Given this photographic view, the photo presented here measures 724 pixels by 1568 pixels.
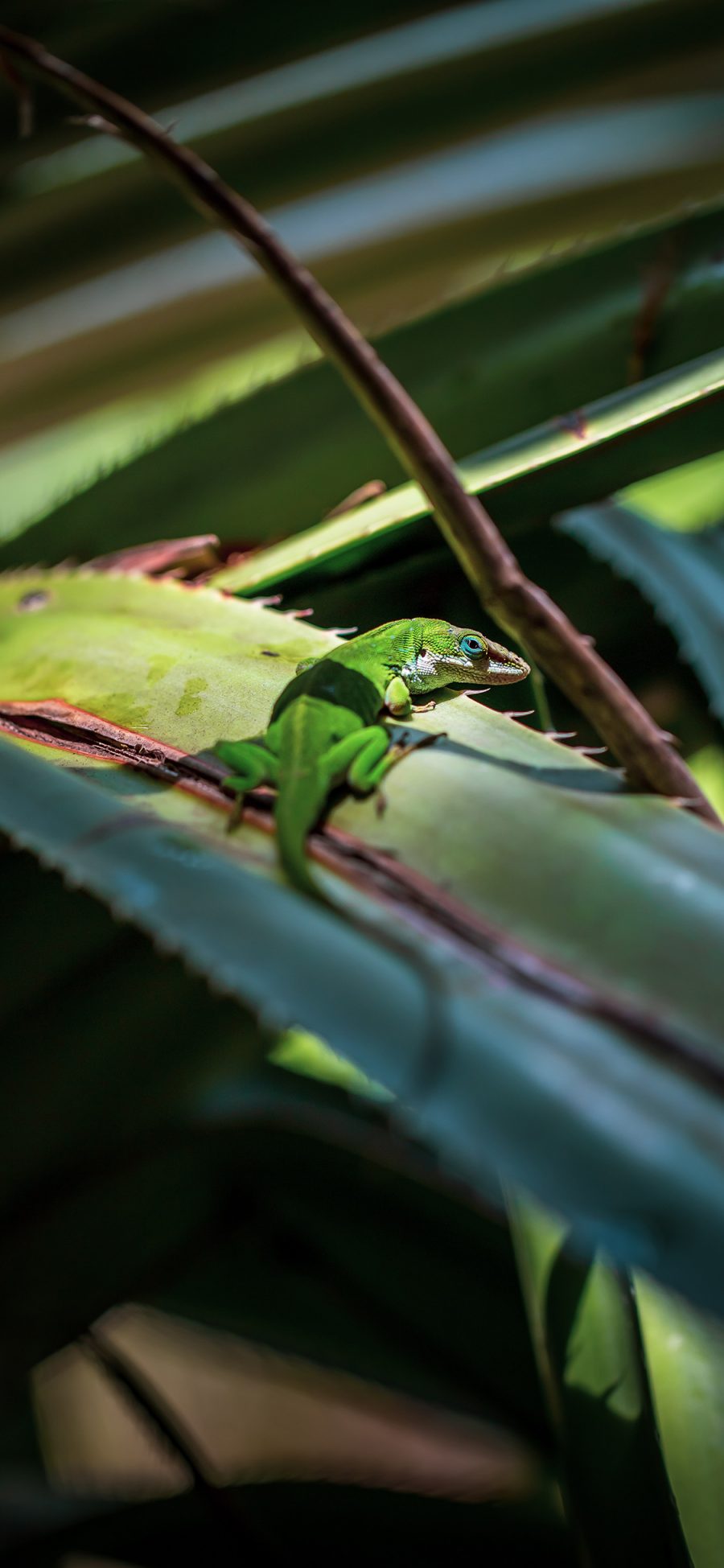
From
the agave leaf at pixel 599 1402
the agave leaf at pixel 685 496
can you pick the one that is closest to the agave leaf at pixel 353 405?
the agave leaf at pixel 685 496

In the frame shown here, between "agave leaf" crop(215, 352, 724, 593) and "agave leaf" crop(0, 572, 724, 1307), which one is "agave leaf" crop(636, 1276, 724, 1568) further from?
"agave leaf" crop(215, 352, 724, 593)

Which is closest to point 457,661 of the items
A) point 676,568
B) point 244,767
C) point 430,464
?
point 676,568

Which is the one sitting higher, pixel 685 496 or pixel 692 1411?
pixel 685 496

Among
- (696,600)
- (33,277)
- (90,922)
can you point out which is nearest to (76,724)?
(90,922)

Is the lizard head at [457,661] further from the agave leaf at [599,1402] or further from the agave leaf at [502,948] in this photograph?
the agave leaf at [599,1402]

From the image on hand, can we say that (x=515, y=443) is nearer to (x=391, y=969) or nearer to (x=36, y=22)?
(x=391, y=969)

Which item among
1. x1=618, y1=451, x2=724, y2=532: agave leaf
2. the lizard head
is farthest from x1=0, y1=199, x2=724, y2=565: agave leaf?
the lizard head

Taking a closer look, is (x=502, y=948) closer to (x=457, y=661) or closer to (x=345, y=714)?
(x=345, y=714)

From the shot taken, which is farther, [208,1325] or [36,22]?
[36,22]
